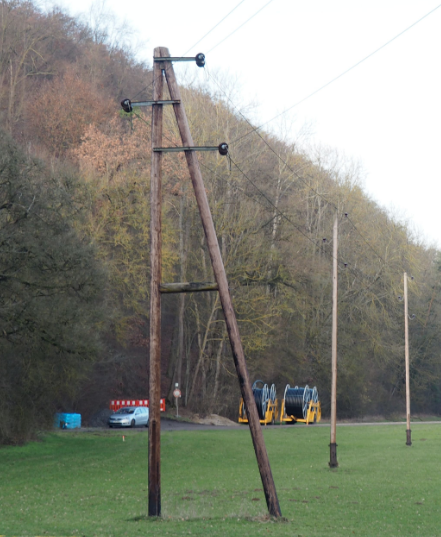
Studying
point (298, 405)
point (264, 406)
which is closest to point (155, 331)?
point (264, 406)

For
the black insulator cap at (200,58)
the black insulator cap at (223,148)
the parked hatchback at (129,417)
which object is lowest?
the parked hatchback at (129,417)

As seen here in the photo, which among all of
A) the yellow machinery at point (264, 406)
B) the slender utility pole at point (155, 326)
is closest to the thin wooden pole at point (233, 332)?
the slender utility pole at point (155, 326)

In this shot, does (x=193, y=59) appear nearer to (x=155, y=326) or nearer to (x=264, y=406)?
(x=155, y=326)

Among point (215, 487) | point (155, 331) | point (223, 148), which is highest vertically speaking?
point (223, 148)

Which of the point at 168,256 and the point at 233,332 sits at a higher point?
the point at 168,256

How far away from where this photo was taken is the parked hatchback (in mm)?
41000

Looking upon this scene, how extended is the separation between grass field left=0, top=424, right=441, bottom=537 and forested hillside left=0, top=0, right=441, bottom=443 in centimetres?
370

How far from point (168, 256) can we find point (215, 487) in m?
24.1

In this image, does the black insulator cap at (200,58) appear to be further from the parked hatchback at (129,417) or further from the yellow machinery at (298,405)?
the yellow machinery at (298,405)

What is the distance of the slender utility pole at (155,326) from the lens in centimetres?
1231

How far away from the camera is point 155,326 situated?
41.1 feet

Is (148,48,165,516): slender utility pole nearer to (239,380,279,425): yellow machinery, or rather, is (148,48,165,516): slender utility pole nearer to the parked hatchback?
the parked hatchback

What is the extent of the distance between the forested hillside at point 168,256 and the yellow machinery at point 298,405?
3.43 m

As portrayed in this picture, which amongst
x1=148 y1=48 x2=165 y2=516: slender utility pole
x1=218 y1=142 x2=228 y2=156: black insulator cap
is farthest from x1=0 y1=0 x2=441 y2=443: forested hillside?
x1=218 y1=142 x2=228 y2=156: black insulator cap
